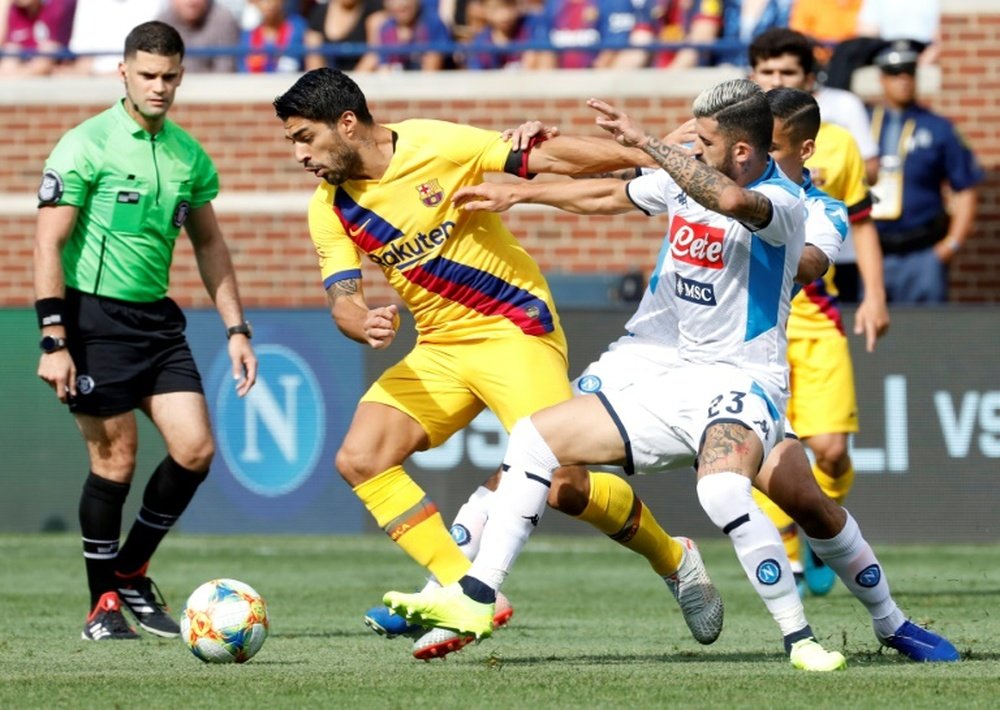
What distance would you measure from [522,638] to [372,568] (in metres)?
3.78

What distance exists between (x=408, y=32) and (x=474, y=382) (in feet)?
31.6

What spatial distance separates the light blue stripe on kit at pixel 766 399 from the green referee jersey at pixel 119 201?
2.93 m

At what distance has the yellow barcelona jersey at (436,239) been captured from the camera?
7.59m

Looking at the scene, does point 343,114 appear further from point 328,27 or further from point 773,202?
point 328,27

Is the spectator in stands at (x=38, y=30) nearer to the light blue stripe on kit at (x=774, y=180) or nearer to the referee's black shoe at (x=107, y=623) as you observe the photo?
the referee's black shoe at (x=107, y=623)

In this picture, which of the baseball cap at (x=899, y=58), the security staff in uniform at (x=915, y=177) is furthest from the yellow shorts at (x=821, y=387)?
the baseball cap at (x=899, y=58)

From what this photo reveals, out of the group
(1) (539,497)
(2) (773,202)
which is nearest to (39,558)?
(1) (539,497)

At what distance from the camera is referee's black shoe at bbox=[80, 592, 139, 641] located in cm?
823

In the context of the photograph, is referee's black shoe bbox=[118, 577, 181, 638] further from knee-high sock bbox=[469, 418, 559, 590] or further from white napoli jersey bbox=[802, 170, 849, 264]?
white napoli jersey bbox=[802, 170, 849, 264]

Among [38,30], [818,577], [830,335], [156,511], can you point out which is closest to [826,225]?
[830,335]

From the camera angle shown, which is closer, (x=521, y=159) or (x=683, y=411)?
(x=683, y=411)

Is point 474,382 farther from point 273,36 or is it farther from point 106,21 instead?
point 106,21

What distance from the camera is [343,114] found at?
24.5 feet

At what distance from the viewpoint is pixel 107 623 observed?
8273mm
